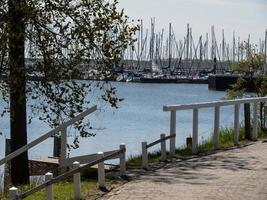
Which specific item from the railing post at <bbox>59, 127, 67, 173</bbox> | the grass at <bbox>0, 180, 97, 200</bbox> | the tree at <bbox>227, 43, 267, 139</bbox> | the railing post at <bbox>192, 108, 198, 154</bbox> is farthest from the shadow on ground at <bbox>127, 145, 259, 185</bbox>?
the tree at <bbox>227, 43, 267, 139</bbox>

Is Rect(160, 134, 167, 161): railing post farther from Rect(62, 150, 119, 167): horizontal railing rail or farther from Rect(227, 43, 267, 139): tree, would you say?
Rect(227, 43, 267, 139): tree

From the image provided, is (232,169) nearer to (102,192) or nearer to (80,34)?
(102,192)

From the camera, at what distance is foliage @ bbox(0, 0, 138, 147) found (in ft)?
42.2

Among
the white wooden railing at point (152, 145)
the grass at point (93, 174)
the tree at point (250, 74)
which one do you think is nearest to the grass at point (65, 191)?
the grass at point (93, 174)

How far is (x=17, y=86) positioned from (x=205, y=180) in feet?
12.8

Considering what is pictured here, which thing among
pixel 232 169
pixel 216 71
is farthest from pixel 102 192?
pixel 216 71

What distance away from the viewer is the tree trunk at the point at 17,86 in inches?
472

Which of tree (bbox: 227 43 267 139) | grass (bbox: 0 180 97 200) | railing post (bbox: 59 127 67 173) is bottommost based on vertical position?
grass (bbox: 0 180 97 200)

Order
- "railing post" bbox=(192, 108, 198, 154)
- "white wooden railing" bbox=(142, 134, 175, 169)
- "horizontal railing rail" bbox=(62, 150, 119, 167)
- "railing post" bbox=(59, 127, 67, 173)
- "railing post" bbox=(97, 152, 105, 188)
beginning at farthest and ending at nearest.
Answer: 1. "railing post" bbox=(192, 108, 198, 154)
2. "white wooden railing" bbox=(142, 134, 175, 169)
3. "horizontal railing rail" bbox=(62, 150, 119, 167)
4. "railing post" bbox=(59, 127, 67, 173)
5. "railing post" bbox=(97, 152, 105, 188)

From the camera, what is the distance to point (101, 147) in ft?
82.6

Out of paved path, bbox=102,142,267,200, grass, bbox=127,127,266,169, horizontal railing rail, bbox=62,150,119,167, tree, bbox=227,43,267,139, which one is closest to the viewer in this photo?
paved path, bbox=102,142,267,200

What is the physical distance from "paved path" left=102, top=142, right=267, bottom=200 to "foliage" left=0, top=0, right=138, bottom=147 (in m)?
2.21

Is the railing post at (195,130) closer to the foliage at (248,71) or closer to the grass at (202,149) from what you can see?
the grass at (202,149)

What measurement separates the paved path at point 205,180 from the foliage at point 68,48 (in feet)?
7.24
